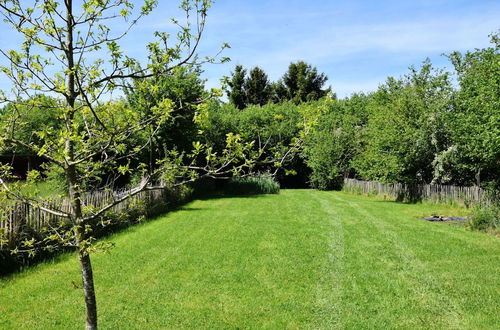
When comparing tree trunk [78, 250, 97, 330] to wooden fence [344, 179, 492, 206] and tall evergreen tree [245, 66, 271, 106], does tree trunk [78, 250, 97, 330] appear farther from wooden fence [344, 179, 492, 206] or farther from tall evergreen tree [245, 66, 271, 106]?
tall evergreen tree [245, 66, 271, 106]

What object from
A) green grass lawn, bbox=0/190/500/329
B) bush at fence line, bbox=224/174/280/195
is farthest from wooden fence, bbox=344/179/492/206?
green grass lawn, bbox=0/190/500/329

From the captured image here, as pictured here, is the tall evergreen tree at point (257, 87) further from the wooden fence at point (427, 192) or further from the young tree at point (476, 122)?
the young tree at point (476, 122)

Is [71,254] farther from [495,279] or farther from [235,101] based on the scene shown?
[235,101]

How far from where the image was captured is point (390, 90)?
32344 mm

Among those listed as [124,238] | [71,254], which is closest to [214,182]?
[124,238]

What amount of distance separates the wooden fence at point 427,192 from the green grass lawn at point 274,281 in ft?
22.9

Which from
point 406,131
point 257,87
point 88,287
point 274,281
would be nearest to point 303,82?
point 257,87

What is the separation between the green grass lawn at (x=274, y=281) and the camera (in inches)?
254

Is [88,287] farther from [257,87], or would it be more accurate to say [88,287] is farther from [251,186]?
[257,87]

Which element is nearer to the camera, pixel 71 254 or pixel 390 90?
pixel 71 254

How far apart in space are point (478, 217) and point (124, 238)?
1220cm

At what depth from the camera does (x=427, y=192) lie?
2375 centimetres

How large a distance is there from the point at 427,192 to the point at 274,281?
18208 mm

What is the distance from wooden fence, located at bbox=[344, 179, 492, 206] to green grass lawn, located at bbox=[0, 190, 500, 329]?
22.9ft
